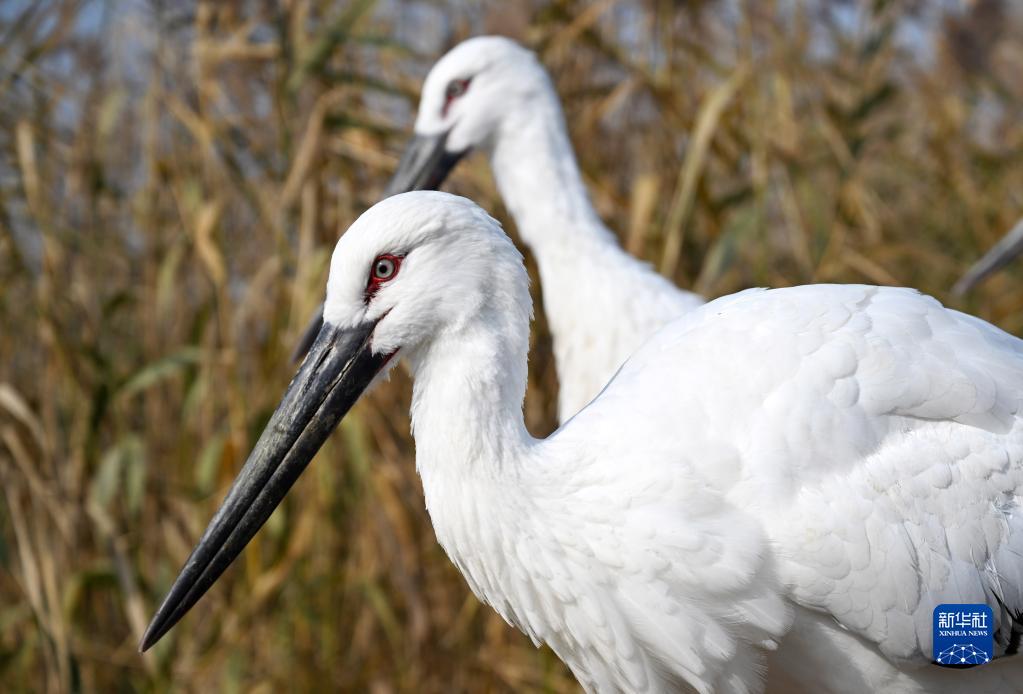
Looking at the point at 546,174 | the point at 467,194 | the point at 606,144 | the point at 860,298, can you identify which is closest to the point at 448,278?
the point at 860,298

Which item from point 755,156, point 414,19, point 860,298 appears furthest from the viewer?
point 414,19

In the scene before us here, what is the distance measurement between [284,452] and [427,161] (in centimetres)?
194

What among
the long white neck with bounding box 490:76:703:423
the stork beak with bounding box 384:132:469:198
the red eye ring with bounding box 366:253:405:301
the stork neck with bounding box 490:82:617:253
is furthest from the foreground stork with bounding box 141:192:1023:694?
the stork beak with bounding box 384:132:469:198

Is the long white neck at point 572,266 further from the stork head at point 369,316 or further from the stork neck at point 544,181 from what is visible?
the stork head at point 369,316

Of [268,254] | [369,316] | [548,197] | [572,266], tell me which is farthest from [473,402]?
[268,254]

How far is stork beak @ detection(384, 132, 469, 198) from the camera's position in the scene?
4.02 metres

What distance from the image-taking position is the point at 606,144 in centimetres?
468

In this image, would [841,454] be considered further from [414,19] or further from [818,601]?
[414,19]

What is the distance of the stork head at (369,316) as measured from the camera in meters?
2.25

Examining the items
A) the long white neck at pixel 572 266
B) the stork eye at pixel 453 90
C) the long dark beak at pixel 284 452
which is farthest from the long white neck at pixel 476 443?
the stork eye at pixel 453 90

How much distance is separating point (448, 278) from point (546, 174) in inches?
64.0

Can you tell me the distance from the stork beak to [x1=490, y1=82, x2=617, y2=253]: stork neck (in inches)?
6.8

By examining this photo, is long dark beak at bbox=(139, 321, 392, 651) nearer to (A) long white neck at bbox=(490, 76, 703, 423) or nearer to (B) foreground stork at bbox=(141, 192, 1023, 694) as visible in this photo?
(B) foreground stork at bbox=(141, 192, 1023, 694)

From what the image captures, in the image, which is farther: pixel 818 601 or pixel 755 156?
pixel 755 156
